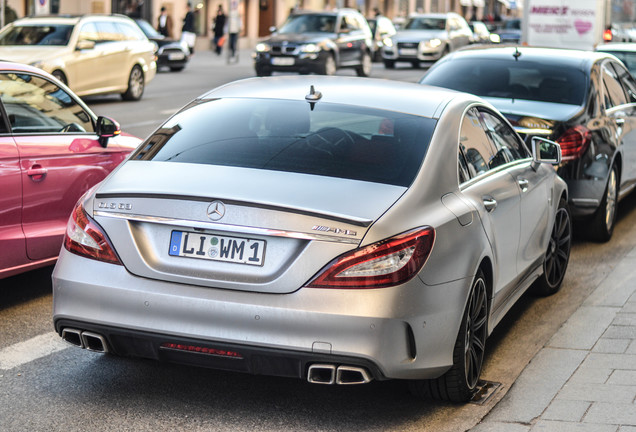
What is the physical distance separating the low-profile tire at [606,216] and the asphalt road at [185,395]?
2.74m

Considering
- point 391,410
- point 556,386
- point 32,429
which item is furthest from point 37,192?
point 556,386

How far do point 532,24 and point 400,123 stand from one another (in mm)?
20524

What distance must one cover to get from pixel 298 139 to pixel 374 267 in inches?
39.3

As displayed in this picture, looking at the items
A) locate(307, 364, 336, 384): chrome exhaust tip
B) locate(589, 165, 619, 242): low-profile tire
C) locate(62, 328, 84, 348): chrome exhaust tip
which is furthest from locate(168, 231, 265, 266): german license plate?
locate(589, 165, 619, 242): low-profile tire

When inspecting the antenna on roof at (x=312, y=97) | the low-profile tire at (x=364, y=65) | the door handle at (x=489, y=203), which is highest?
the antenna on roof at (x=312, y=97)

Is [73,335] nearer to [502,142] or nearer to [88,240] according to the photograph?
[88,240]

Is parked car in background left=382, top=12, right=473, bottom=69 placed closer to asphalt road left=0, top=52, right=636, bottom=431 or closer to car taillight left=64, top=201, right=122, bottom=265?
asphalt road left=0, top=52, right=636, bottom=431

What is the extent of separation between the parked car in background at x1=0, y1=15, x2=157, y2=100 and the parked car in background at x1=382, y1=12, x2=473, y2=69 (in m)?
14.6

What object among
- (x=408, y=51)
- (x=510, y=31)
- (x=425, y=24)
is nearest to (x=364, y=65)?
(x=408, y=51)

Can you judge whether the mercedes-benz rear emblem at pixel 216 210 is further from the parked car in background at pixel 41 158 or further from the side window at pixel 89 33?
the side window at pixel 89 33

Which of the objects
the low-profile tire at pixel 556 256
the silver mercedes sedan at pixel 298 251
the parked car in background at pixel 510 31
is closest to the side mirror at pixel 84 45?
the low-profile tire at pixel 556 256

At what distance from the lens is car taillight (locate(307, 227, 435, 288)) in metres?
4.45

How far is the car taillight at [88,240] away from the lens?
4754mm

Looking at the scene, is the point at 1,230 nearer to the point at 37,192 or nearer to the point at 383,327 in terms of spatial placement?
the point at 37,192
